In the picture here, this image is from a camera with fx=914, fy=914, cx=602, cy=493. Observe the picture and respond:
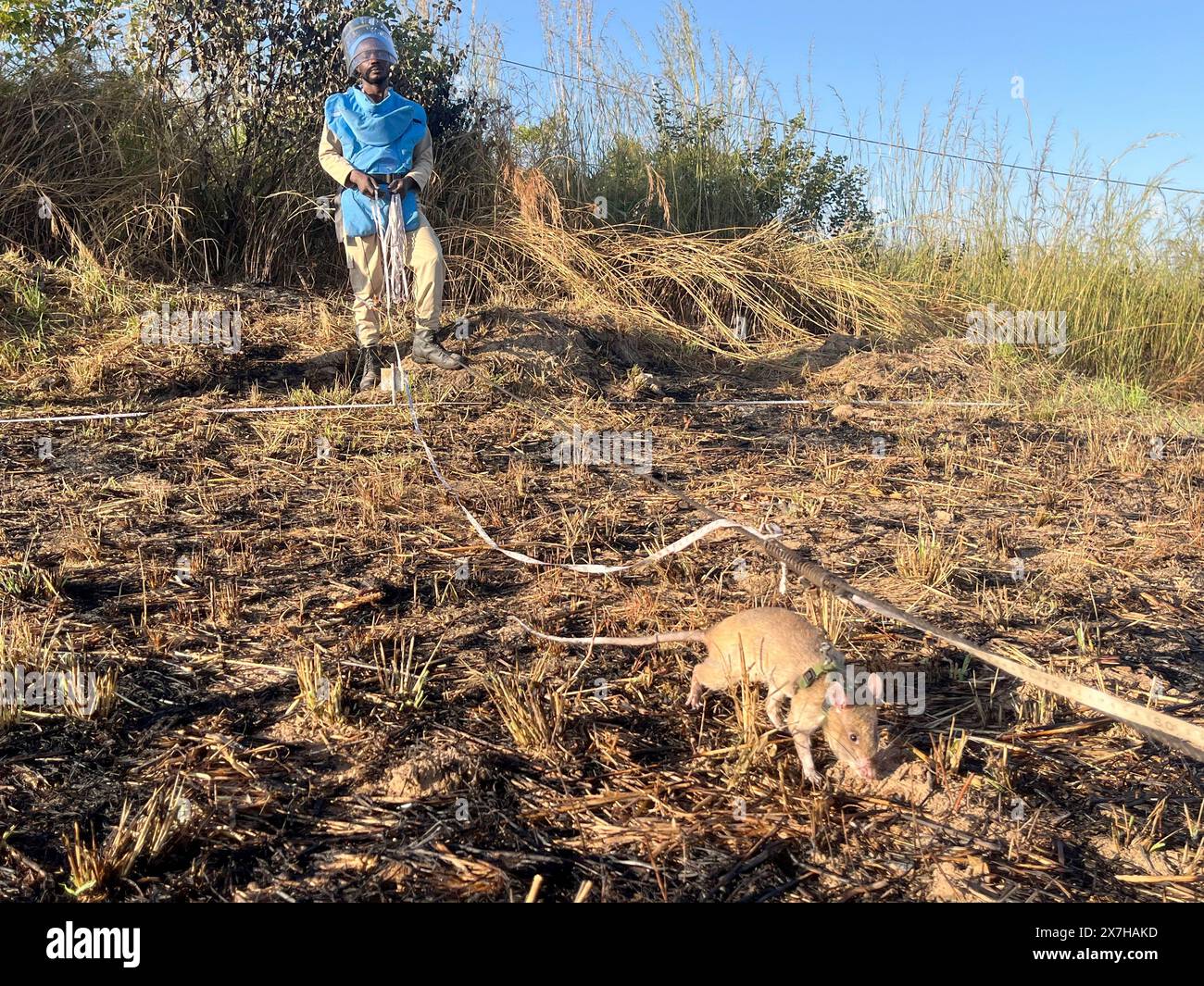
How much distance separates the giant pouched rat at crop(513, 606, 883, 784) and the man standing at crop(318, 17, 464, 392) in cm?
374

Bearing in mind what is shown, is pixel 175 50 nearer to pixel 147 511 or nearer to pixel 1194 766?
pixel 147 511

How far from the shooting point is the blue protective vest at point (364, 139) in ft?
18.0

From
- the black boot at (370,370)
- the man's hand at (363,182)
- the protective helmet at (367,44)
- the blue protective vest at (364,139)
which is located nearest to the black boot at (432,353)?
the black boot at (370,370)

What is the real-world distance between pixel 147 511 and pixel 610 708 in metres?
2.42

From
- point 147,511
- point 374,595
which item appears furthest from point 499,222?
point 374,595

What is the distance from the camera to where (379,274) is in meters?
5.68

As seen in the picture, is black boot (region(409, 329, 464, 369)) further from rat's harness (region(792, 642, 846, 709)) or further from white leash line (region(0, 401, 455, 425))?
rat's harness (region(792, 642, 846, 709))

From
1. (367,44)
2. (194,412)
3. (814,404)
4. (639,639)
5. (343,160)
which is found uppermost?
(367,44)

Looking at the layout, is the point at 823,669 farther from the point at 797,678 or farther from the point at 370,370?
the point at 370,370

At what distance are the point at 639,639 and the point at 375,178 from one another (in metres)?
3.97

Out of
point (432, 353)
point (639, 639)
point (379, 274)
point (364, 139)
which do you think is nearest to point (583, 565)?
point (639, 639)

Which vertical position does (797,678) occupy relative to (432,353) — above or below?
below

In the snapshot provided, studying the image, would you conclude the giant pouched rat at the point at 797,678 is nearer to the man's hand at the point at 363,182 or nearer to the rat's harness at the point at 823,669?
the rat's harness at the point at 823,669

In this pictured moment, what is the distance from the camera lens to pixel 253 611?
297 cm
